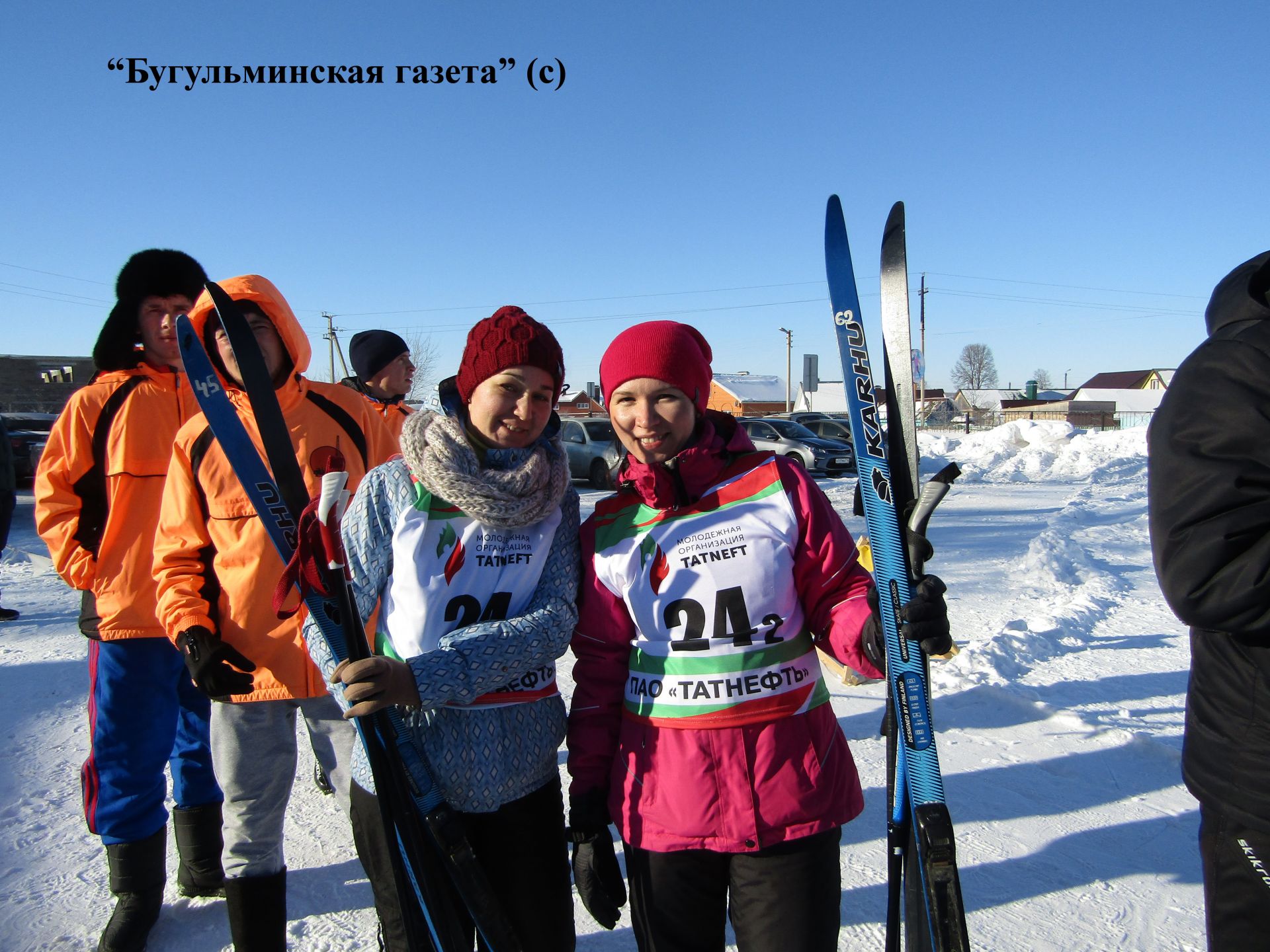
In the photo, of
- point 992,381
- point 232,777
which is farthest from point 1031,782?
point 992,381

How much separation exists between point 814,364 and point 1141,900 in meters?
25.3

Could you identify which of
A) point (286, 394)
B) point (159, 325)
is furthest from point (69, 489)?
point (286, 394)

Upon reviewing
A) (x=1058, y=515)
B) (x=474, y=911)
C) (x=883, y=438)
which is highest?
(x=883, y=438)

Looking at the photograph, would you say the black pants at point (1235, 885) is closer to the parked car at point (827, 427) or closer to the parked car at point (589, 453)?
the parked car at point (589, 453)

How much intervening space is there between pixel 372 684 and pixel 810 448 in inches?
648

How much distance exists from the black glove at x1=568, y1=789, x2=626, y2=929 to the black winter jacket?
1121 mm

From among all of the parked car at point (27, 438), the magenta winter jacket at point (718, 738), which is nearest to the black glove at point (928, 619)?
the magenta winter jacket at point (718, 738)

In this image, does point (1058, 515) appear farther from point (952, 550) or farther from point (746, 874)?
point (746, 874)

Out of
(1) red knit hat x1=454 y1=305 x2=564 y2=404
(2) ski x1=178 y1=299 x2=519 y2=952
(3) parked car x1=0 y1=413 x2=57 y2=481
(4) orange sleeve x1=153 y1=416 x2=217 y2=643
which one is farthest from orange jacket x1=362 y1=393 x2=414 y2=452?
(3) parked car x1=0 y1=413 x2=57 y2=481

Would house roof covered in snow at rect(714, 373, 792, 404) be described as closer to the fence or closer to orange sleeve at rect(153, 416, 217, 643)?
the fence

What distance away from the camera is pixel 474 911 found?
1572mm

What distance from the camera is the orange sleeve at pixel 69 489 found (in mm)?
2494

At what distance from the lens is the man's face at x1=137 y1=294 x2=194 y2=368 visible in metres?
2.62

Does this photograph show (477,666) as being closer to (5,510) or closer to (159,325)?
(159,325)
